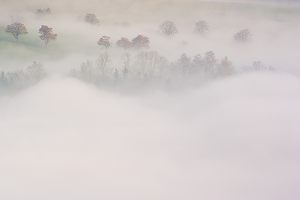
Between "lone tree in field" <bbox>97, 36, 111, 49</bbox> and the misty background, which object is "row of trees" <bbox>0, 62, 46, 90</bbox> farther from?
"lone tree in field" <bbox>97, 36, 111, 49</bbox>

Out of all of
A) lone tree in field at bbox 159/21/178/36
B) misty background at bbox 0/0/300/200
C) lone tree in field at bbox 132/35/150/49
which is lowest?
misty background at bbox 0/0/300/200

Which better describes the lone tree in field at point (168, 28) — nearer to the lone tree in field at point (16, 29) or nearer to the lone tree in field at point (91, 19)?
the lone tree in field at point (91, 19)

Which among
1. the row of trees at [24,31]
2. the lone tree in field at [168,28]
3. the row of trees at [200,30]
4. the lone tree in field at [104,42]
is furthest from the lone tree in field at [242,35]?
the row of trees at [24,31]

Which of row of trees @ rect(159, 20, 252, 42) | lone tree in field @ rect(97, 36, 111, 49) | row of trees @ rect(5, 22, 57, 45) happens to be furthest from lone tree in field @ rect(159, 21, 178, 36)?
row of trees @ rect(5, 22, 57, 45)

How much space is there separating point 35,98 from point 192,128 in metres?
0.43

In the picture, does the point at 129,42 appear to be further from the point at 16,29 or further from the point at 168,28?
the point at 16,29

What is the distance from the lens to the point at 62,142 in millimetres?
1391

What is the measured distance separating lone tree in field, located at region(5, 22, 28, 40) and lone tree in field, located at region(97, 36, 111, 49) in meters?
0.21

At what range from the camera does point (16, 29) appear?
1.44m

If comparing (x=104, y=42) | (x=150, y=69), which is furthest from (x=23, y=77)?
(x=150, y=69)

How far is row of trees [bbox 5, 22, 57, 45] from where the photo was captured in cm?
144

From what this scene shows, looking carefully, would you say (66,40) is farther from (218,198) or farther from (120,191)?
(218,198)

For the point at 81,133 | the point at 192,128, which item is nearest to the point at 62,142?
the point at 81,133

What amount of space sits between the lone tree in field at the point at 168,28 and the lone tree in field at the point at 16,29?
15.2 inches
